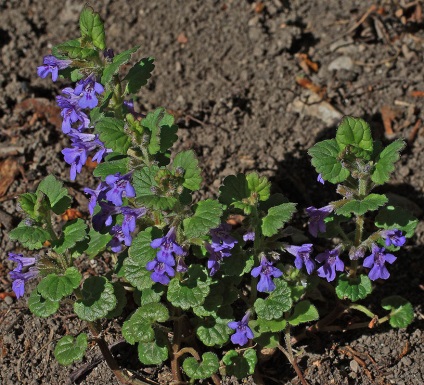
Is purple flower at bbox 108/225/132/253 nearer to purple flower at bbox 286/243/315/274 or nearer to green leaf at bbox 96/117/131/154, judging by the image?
green leaf at bbox 96/117/131/154

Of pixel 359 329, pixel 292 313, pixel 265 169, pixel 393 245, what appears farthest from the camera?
pixel 265 169

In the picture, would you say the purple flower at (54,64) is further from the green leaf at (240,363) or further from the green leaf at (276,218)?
the green leaf at (240,363)

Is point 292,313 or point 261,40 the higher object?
point 261,40

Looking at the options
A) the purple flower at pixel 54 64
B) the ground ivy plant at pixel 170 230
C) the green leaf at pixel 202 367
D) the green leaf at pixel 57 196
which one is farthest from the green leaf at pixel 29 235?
the green leaf at pixel 202 367

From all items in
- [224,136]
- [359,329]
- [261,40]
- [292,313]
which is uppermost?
[261,40]

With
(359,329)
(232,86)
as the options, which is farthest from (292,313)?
(232,86)

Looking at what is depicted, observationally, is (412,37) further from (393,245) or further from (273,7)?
(393,245)

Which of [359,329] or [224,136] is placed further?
[224,136]
